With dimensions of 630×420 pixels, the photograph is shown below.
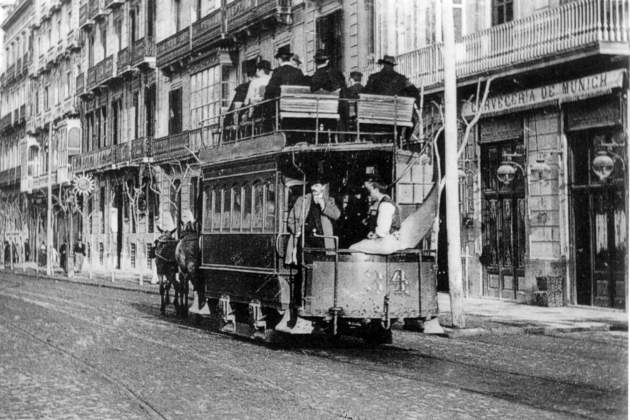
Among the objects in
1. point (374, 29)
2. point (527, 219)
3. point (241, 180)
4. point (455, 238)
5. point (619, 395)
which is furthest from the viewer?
point (374, 29)

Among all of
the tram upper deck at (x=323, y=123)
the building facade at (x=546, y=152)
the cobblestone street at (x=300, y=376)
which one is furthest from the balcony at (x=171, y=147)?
the tram upper deck at (x=323, y=123)

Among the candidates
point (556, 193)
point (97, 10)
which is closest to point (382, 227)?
point (556, 193)

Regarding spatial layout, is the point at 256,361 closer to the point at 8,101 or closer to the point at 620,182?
the point at 620,182

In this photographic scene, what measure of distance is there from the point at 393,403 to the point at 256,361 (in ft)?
10.00

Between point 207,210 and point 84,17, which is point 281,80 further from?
point 84,17

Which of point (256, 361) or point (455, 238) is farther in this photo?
point (455, 238)

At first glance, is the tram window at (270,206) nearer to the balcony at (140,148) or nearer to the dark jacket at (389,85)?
the dark jacket at (389,85)

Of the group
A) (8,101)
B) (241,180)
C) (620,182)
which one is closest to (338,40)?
(620,182)

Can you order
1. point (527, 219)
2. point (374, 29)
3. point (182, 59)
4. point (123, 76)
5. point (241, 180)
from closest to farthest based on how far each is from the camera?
point (241, 180) < point (527, 219) < point (374, 29) < point (182, 59) < point (123, 76)

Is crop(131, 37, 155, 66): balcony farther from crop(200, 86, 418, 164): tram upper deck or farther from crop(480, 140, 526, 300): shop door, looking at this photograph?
crop(200, 86, 418, 164): tram upper deck

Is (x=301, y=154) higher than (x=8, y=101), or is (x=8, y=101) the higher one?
(x=8, y=101)

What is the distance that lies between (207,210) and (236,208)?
1.24m

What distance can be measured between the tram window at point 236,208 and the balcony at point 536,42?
6.68 m

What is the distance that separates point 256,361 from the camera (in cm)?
1068
